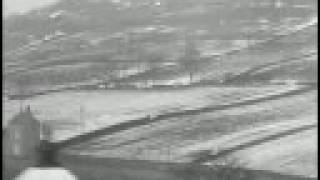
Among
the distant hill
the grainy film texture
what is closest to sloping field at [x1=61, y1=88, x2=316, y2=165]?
the grainy film texture

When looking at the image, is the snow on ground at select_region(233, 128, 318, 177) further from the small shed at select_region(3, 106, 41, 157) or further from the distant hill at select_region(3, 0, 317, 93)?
the small shed at select_region(3, 106, 41, 157)

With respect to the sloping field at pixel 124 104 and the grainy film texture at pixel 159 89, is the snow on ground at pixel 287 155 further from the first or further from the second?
the sloping field at pixel 124 104

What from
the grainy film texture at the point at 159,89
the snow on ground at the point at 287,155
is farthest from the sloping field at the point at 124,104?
the snow on ground at the point at 287,155

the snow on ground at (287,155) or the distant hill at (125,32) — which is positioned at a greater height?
the distant hill at (125,32)

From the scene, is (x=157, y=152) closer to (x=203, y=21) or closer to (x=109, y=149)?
(x=109, y=149)

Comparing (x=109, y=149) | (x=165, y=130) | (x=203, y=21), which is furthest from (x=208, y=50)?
(x=109, y=149)

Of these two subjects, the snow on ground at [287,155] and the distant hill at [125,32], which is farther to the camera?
the distant hill at [125,32]

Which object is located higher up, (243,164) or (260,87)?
(260,87)

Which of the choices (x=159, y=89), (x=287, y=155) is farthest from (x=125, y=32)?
(x=287, y=155)
